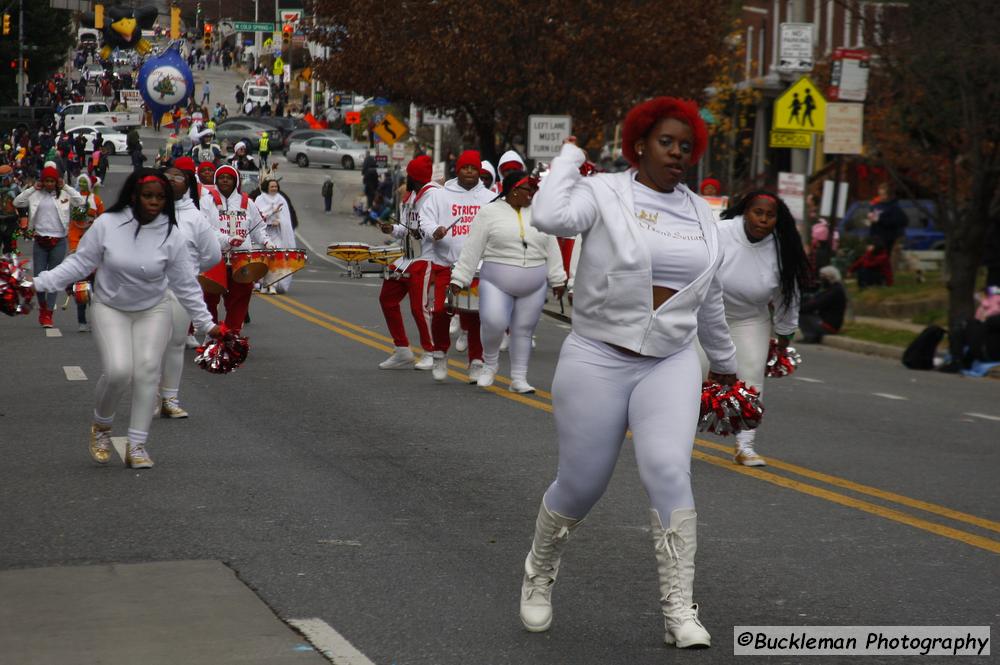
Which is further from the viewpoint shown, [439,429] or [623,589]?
[439,429]

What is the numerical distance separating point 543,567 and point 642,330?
0.98 m

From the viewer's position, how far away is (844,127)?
22.9 meters

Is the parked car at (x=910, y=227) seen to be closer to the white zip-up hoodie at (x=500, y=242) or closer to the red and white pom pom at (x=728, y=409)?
the white zip-up hoodie at (x=500, y=242)

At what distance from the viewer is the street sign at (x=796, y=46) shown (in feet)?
75.4

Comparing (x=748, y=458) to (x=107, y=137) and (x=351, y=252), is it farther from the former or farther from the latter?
(x=107, y=137)

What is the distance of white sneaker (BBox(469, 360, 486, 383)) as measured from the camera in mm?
15203

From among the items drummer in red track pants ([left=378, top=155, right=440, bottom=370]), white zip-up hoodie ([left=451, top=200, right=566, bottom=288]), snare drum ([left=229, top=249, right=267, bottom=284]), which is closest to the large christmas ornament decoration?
snare drum ([left=229, top=249, right=267, bottom=284])

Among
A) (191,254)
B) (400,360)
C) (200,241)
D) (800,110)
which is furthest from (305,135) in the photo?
(191,254)

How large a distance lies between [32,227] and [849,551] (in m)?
15.3

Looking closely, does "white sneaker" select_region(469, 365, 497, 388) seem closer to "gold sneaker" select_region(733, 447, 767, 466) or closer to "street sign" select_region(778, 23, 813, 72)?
"gold sneaker" select_region(733, 447, 767, 466)

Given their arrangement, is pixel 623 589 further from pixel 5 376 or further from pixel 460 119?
pixel 460 119

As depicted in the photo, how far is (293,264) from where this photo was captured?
17.9 metres

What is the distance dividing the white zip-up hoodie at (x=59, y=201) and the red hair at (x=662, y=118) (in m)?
16.2

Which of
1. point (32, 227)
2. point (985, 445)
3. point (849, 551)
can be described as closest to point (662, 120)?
point (849, 551)
